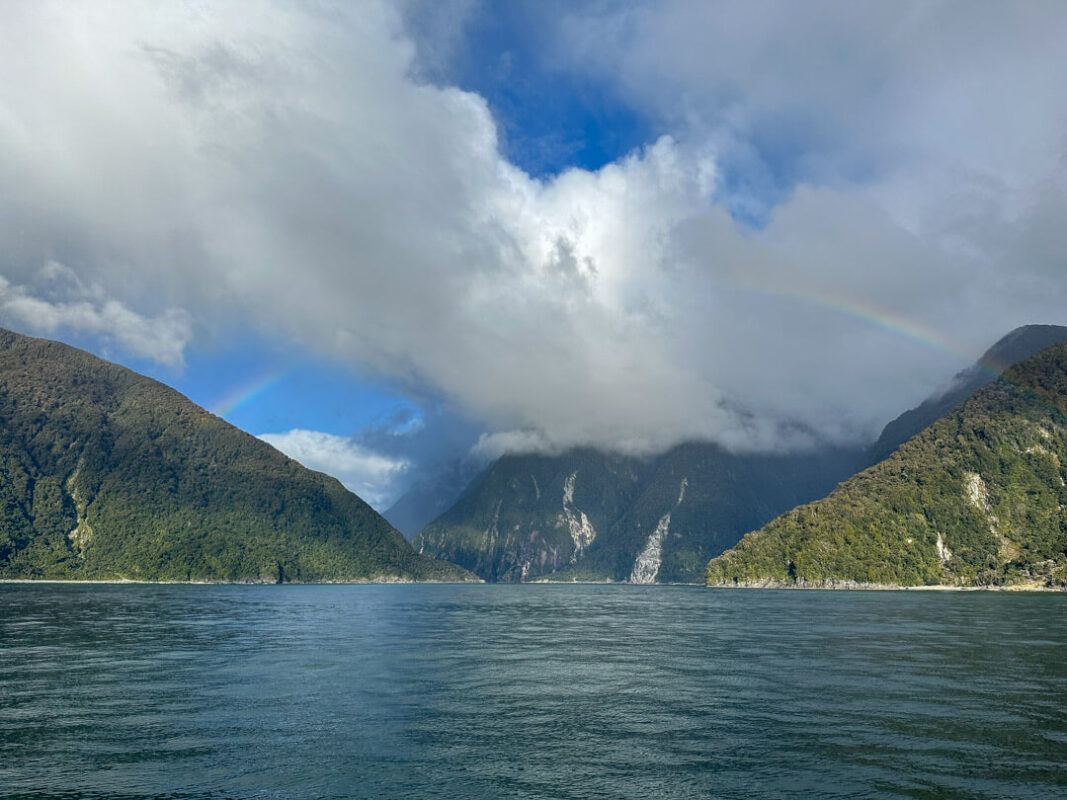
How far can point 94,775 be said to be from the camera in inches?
1059

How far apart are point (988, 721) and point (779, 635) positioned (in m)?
52.4

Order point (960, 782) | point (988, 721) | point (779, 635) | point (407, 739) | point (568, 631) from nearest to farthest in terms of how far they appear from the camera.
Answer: point (960, 782) → point (407, 739) → point (988, 721) → point (779, 635) → point (568, 631)

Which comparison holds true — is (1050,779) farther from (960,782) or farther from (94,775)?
(94,775)

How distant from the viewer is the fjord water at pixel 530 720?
26500mm

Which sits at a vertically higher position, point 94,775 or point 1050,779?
point 1050,779

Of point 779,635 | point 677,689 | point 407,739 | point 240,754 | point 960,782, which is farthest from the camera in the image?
point 779,635

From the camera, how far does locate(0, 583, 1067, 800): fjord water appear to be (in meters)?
26.5

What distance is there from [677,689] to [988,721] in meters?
18.0

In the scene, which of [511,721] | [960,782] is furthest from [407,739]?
[960,782]

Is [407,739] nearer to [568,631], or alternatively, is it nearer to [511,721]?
[511,721]

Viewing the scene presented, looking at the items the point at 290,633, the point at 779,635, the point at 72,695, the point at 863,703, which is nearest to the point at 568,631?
the point at 779,635

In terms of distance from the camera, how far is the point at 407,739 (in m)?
33.4

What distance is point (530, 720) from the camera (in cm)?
3728

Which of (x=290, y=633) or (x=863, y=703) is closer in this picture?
(x=863, y=703)
